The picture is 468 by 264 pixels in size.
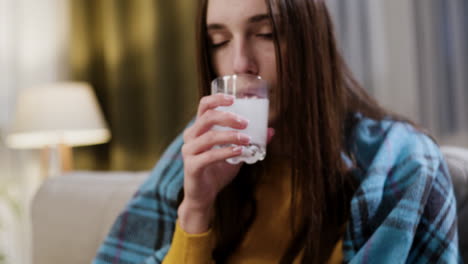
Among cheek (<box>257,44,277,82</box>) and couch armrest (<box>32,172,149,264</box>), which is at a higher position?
cheek (<box>257,44,277,82</box>)

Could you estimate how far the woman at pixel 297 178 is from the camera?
94cm

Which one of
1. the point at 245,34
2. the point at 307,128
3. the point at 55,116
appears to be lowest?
the point at 55,116

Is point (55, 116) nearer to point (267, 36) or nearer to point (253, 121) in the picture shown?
point (267, 36)

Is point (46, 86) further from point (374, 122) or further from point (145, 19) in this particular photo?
point (374, 122)

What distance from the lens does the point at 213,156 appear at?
830 mm

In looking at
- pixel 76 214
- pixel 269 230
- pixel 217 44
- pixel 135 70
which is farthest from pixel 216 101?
pixel 135 70

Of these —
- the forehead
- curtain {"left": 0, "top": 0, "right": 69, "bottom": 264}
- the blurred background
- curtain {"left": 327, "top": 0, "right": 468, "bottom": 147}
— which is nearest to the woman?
the forehead

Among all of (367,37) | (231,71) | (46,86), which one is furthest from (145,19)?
(231,71)

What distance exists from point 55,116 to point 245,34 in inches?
72.3

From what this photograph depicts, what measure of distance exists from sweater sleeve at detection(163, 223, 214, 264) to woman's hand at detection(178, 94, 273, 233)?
1cm

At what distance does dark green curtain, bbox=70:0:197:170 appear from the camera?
279cm

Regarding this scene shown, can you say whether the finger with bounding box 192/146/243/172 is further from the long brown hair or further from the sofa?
the sofa

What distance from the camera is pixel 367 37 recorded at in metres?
2.20

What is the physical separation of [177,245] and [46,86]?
6.15 ft
